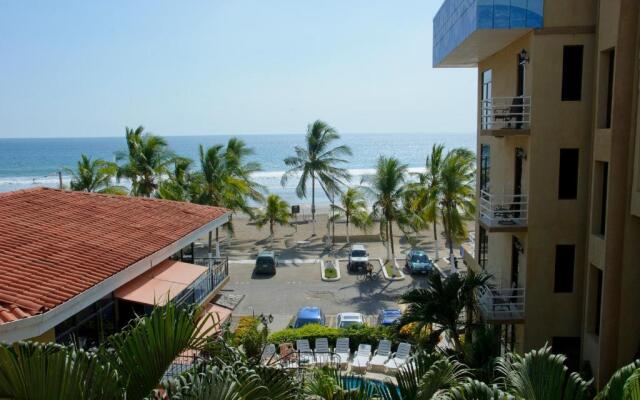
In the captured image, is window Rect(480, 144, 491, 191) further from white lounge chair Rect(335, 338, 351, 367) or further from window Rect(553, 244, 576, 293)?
white lounge chair Rect(335, 338, 351, 367)

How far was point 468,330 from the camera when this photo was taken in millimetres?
17359

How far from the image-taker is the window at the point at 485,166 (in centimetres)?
2041

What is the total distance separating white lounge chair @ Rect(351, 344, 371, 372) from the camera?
68.2 ft

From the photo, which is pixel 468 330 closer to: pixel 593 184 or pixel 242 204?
pixel 593 184

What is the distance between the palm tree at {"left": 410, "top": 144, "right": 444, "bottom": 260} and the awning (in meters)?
19.4

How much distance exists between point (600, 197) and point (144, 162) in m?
29.3

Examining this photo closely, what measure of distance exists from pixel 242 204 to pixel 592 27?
2884cm

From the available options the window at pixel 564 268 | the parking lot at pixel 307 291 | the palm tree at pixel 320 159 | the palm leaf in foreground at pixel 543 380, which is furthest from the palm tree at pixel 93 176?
the palm leaf in foreground at pixel 543 380

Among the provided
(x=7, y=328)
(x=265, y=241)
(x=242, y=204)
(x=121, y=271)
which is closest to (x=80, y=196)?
(x=121, y=271)

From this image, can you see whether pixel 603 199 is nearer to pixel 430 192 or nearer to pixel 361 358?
pixel 361 358

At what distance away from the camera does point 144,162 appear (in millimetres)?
37406

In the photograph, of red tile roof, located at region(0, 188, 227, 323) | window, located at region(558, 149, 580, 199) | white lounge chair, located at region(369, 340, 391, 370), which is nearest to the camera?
red tile roof, located at region(0, 188, 227, 323)

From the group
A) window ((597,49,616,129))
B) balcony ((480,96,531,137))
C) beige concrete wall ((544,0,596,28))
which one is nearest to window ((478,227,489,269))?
balcony ((480,96,531,137))

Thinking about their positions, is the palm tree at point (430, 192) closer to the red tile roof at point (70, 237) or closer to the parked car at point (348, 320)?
the parked car at point (348, 320)
